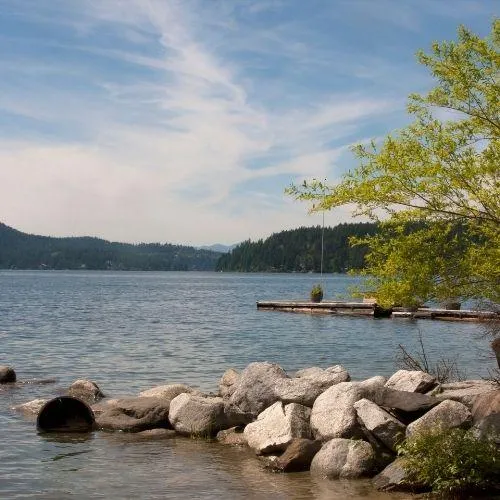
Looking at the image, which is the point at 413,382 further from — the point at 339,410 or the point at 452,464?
the point at 452,464

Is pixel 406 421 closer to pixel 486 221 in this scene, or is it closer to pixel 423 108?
pixel 486 221

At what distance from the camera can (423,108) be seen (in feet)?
46.8

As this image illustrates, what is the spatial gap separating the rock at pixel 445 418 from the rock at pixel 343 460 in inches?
36.1

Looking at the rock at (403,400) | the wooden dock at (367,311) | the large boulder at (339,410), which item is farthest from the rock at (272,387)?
the wooden dock at (367,311)

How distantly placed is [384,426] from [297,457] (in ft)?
5.90

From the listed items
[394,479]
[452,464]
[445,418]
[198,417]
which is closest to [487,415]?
[445,418]

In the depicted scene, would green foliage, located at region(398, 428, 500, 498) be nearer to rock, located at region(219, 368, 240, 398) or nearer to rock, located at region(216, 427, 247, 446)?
rock, located at region(216, 427, 247, 446)

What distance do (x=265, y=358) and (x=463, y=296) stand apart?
2119 centimetres

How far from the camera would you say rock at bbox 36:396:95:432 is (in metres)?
18.7

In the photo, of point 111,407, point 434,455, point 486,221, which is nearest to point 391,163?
point 486,221

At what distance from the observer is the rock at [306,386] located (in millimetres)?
16766


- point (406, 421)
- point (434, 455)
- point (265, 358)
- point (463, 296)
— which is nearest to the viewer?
point (434, 455)

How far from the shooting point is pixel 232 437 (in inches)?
675

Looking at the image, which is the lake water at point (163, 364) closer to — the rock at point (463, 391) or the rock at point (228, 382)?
the rock at point (228, 382)
